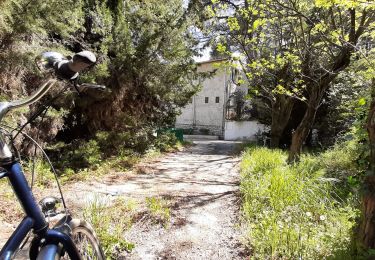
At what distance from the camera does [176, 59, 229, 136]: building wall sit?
70.6ft

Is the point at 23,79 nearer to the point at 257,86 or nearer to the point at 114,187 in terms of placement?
the point at 114,187

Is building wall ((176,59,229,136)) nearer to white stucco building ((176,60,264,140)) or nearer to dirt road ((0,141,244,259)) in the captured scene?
white stucco building ((176,60,264,140))

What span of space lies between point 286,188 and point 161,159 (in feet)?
17.9

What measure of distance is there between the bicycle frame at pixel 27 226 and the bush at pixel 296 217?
2.05m

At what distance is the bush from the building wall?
1654 centimetres

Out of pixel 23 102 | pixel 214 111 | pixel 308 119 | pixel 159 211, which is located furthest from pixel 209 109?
pixel 23 102

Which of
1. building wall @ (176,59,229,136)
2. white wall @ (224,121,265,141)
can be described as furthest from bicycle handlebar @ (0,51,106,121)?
building wall @ (176,59,229,136)

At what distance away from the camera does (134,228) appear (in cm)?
354

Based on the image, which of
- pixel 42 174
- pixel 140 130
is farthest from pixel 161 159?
pixel 42 174

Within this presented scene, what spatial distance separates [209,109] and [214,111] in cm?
52

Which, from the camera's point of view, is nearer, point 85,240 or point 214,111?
point 85,240

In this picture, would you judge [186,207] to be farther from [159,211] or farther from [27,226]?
[27,226]

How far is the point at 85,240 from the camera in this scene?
1.83m

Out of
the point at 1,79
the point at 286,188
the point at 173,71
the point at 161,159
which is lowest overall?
the point at 161,159
